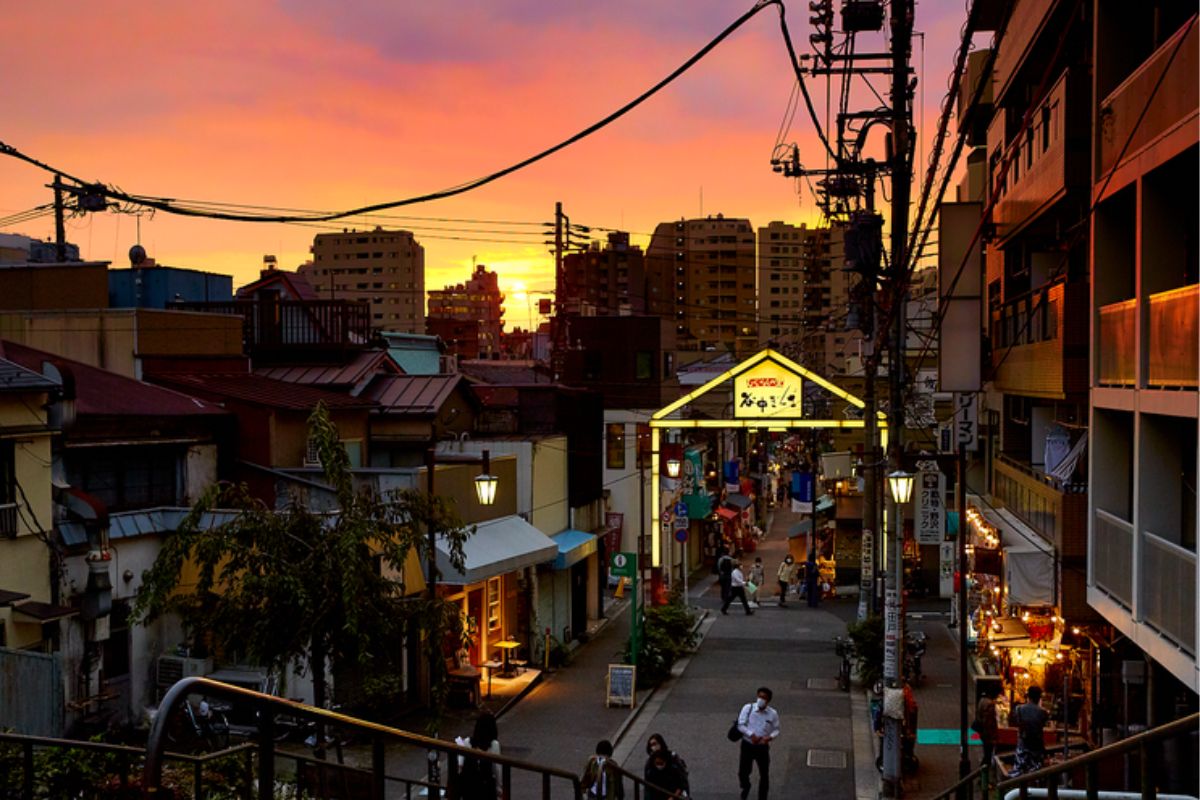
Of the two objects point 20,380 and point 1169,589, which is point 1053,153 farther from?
point 20,380

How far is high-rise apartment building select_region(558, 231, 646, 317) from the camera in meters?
138

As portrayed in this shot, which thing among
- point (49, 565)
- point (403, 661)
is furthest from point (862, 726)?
point (49, 565)

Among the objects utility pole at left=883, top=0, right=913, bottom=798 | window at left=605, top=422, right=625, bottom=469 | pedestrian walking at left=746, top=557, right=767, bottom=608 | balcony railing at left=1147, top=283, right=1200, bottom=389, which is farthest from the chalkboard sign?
window at left=605, top=422, right=625, bottom=469

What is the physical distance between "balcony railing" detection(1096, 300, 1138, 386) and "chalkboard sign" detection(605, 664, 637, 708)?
12.7m

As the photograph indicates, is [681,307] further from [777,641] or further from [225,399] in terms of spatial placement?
[225,399]

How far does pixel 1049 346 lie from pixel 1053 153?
3287 mm

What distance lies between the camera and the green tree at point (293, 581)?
623 inches

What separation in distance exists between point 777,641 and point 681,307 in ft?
403

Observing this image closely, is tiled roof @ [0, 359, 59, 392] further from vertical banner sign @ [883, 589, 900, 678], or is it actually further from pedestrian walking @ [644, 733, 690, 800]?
vertical banner sign @ [883, 589, 900, 678]

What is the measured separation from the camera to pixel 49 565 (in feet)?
60.2

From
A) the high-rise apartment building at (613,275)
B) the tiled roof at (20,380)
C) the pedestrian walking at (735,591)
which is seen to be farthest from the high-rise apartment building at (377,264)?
the tiled roof at (20,380)

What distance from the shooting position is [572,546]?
33438mm

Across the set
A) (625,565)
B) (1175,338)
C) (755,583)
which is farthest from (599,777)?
(755,583)

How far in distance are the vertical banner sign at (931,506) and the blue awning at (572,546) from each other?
30.9 feet
